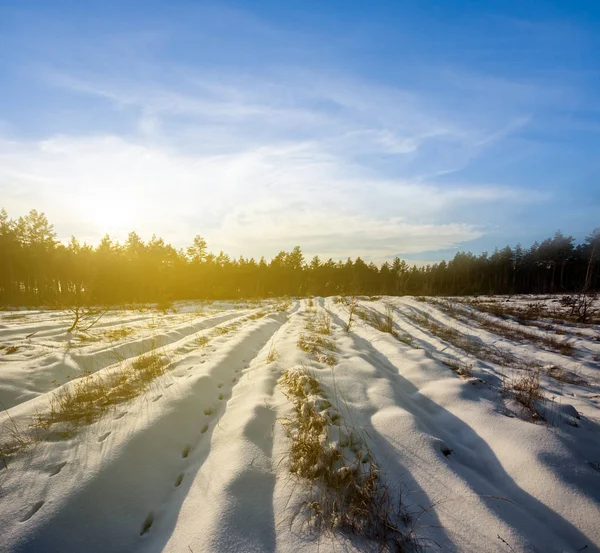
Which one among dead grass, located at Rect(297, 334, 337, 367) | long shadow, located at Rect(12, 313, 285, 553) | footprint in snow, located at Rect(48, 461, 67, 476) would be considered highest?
Result: dead grass, located at Rect(297, 334, 337, 367)

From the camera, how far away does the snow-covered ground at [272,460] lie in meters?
1.77

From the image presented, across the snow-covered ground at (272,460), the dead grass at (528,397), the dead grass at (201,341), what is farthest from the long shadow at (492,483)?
the dead grass at (201,341)

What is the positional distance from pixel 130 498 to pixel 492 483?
2.98 meters

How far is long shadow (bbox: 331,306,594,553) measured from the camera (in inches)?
69.3

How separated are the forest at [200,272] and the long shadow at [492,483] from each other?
12650 mm

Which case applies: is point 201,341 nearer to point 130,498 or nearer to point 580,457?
point 130,498

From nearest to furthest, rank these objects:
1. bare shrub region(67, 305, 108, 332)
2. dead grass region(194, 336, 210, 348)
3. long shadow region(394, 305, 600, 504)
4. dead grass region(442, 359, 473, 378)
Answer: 1. long shadow region(394, 305, 600, 504)
2. dead grass region(442, 359, 473, 378)
3. dead grass region(194, 336, 210, 348)
4. bare shrub region(67, 305, 108, 332)

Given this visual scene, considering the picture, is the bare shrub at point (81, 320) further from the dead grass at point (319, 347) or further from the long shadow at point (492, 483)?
the long shadow at point (492, 483)

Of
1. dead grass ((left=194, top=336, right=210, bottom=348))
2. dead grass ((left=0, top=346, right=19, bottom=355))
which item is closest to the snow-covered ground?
dead grass ((left=0, top=346, right=19, bottom=355))

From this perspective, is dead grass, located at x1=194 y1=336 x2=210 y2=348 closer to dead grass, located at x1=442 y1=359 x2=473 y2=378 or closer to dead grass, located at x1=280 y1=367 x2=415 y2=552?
dead grass, located at x1=280 y1=367 x2=415 y2=552

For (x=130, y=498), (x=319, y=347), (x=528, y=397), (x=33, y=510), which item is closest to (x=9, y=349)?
(x=33, y=510)

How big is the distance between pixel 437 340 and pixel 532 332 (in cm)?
402

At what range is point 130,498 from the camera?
207 centimetres

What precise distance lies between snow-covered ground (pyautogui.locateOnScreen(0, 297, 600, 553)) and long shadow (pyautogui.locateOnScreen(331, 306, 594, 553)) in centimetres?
1
